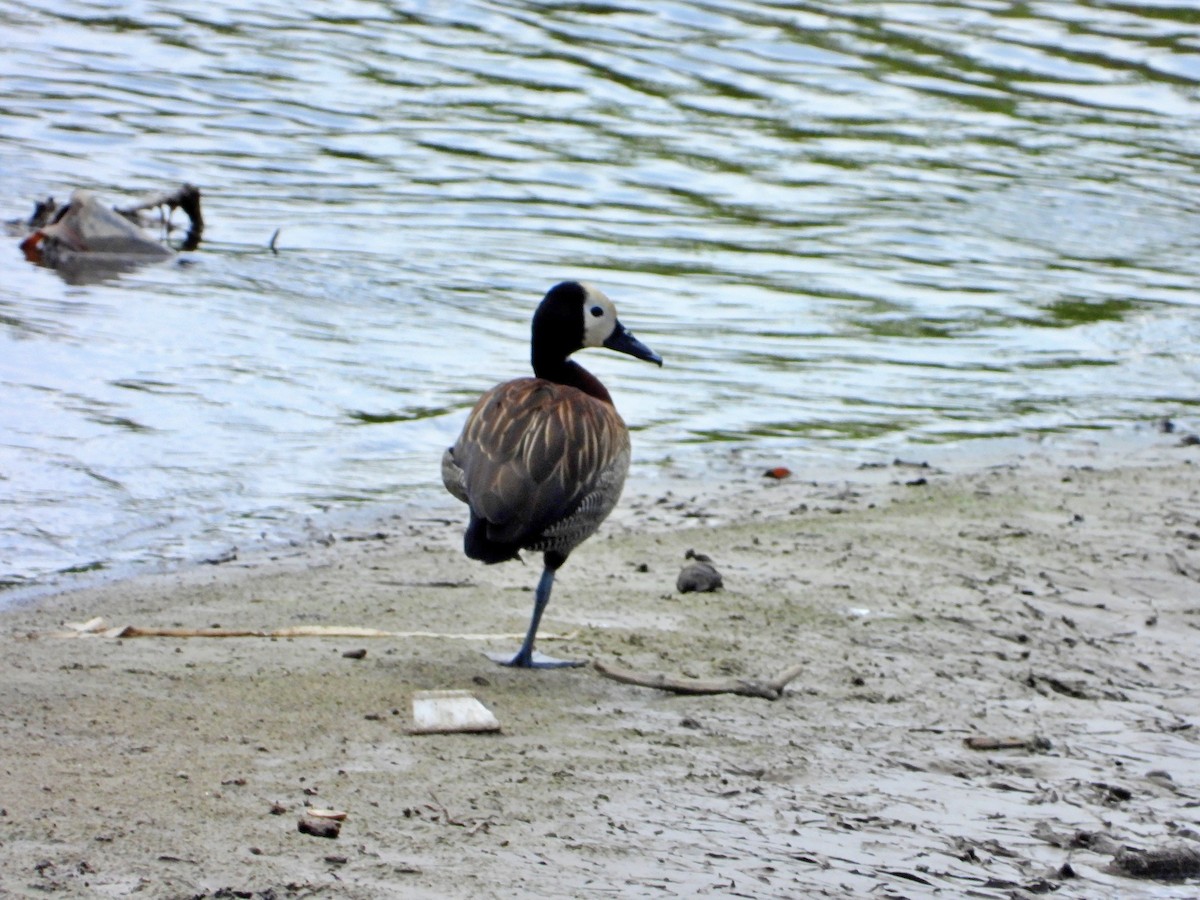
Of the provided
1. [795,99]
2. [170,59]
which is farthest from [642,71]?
[170,59]

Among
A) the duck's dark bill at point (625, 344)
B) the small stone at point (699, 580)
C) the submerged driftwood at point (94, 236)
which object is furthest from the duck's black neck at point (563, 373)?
the submerged driftwood at point (94, 236)

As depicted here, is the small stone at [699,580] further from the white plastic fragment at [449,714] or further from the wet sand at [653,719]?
the white plastic fragment at [449,714]

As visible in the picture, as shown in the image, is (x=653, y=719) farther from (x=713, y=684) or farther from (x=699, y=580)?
(x=699, y=580)

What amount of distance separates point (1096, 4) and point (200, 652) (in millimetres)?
20023

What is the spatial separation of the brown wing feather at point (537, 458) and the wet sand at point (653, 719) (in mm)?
488

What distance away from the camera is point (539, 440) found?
19.2ft

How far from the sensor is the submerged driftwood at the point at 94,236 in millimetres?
12141

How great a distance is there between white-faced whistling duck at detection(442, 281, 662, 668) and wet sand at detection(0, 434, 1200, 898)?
15.9 inches

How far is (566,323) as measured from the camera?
6.54 m

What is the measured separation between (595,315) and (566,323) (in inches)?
5.1

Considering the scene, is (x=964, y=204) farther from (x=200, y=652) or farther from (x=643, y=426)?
(x=200, y=652)

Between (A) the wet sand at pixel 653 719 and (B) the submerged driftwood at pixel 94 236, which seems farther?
(B) the submerged driftwood at pixel 94 236

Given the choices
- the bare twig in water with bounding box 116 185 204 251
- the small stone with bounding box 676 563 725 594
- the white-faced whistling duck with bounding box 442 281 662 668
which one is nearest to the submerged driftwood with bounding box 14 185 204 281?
the bare twig in water with bounding box 116 185 204 251

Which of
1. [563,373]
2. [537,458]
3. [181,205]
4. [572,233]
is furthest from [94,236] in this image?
[537,458]
